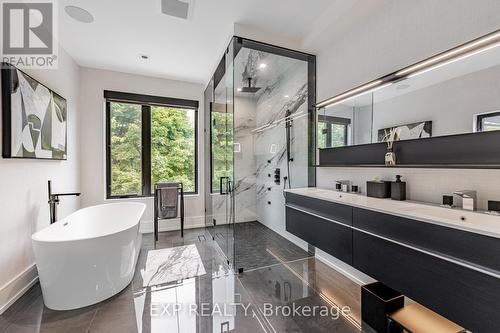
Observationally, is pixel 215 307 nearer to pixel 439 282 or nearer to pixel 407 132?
pixel 439 282

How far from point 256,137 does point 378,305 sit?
261cm

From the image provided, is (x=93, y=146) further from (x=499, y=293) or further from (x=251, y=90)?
(x=499, y=293)

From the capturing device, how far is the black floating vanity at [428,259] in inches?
40.6

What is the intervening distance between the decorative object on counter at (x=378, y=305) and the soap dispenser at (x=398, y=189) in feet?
2.46

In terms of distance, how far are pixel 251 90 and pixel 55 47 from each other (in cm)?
270

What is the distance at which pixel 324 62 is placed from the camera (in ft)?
Answer: 9.30

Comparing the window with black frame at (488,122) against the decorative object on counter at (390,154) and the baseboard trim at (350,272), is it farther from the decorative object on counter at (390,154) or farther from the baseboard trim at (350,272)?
the baseboard trim at (350,272)

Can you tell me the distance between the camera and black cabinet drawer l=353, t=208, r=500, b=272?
40.2 inches

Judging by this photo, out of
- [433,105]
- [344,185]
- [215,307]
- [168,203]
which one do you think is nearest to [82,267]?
[215,307]

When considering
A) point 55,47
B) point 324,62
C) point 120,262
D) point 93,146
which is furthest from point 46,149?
point 324,62

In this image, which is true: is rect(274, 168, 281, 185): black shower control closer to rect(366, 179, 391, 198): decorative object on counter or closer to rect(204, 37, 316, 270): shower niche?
rect(204, 37, 316, 270): shower niche

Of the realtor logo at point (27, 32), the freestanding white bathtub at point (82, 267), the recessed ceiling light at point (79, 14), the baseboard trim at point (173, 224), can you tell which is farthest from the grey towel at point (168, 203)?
the recessed ceiling light at point (79, 14)

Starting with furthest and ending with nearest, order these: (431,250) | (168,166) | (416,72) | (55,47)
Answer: (168,166)
(55,47)
(416,72)
(431,250)

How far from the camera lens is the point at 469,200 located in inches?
56.1
